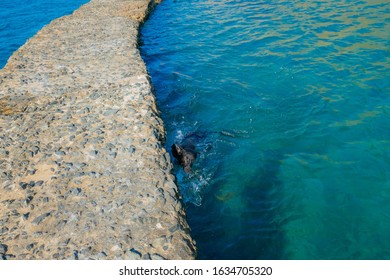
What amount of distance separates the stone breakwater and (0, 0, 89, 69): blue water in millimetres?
6826

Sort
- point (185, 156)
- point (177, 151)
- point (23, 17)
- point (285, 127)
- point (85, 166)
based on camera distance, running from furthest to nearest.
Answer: point (23, 17), point (285, 127), point (177, 151), point (185, 156), point (85, 166)

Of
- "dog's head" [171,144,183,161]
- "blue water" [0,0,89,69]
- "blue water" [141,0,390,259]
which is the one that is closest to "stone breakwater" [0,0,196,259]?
"dog's head" [171,144,183,161]

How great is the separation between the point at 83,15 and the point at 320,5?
12.7 meters

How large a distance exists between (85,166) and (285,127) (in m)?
5.61

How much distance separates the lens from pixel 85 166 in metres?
6.41

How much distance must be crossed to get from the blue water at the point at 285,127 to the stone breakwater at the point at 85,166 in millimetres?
1436

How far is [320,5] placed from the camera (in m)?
17.9

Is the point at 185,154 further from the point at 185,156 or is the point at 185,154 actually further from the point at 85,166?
the point at 85,166

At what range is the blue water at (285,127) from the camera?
6.44 m

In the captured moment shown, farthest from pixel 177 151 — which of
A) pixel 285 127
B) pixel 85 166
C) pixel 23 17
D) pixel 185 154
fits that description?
pixel 23 17

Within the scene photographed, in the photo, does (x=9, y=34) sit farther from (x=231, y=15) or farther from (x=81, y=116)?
(x=81, y=116)

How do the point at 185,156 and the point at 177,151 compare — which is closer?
the point at 185,156

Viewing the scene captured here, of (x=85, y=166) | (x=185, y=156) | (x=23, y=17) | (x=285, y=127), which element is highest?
(x=85, y=166)

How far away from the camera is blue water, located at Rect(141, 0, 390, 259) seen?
6.44 meters
